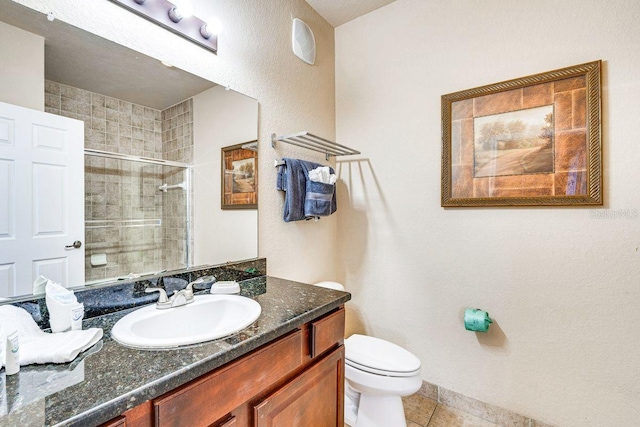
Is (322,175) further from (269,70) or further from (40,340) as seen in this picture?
(40,340)

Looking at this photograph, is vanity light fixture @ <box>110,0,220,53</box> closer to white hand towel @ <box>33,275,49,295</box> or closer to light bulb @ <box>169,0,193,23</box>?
light bulb @ <box>169,0,193,23</box>

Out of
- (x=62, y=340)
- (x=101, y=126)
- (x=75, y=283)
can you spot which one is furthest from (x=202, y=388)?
(x=101, y=126)

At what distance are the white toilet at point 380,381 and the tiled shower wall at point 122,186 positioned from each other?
3.29 feet

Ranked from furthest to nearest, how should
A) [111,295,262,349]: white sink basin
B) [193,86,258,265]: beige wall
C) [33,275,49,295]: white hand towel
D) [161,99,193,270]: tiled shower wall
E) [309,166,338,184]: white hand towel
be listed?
[309,166,338,184]: white hand towel, [193,86,258,265]: beige wall, [161,99,193,270]: tiled shower wall, [33,275,49,295]: white hand towel, [111,295,262,349]: white sink basin

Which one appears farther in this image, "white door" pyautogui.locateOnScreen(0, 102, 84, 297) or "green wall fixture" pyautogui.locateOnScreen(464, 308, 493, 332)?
"green wall fixture" pyautogui.locateOnScreen(464, 308, 493, 332)

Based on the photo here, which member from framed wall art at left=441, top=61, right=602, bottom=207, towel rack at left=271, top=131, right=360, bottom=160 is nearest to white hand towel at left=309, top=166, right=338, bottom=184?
towel rack at left=271, top=131, right=360, bottom=160

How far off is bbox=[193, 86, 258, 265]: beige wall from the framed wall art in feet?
3.77

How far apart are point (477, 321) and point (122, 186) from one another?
181 cm

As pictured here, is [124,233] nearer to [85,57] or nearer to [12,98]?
[12,98]

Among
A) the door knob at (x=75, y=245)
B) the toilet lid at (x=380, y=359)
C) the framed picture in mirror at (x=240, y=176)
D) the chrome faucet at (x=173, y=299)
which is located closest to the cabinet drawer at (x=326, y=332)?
the toilet lid at (x=380, y=359)

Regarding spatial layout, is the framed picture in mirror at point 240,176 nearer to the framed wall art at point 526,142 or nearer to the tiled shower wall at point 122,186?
the tiled shower wall at point 122,186

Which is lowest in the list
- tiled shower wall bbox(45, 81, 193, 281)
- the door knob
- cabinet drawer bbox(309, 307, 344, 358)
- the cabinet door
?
the cabinet door

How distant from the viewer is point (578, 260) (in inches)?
56.3

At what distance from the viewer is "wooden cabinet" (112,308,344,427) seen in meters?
0.66
